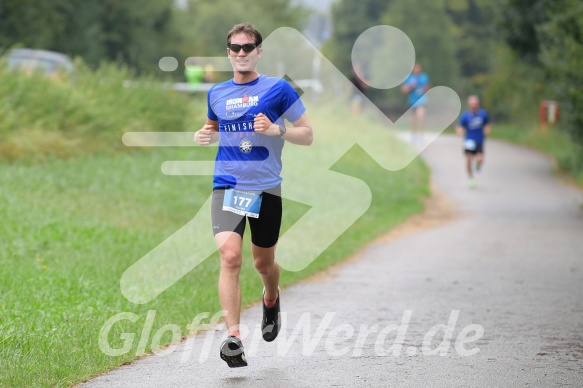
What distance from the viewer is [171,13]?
50.2 m

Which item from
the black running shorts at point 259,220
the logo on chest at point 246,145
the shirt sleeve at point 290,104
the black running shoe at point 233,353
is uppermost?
the shirt sleeve at point 290,104

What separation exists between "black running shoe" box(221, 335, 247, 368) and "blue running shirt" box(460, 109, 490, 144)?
19.4 meters

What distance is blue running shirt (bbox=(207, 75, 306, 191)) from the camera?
22.7 ft

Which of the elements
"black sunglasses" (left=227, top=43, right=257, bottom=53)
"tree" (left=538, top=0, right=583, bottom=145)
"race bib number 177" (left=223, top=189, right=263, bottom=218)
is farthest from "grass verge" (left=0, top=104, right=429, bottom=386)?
"tree" (left=538, top=0, right=583, bottom=145)

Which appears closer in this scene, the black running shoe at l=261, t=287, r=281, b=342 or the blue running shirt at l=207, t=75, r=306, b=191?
the blue running shirt at l=207, t=75, r=306, b=191

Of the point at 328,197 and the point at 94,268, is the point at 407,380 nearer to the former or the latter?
the point at 94,268

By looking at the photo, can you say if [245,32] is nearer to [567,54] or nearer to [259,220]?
[259,220]

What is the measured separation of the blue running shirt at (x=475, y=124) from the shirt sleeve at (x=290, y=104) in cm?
1858

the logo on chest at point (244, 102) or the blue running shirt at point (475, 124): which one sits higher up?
the logo on chest at point (244, 102)

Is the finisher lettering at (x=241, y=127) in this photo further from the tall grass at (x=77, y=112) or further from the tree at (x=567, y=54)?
the tree at (x=567, y=54)

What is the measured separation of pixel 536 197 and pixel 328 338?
15997mm

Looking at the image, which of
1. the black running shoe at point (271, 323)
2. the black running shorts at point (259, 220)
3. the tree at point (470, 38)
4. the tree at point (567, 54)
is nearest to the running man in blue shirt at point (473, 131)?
the tree at point (567, 54)

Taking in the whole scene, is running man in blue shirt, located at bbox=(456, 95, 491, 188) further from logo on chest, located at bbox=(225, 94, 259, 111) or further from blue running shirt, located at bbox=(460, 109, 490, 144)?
logo on chest, located at bbox=(225, 94, 259, 111)

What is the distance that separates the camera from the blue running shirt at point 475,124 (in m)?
25.2
